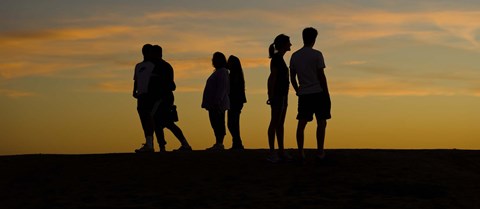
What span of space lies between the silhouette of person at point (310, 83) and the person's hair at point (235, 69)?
4.33 metres

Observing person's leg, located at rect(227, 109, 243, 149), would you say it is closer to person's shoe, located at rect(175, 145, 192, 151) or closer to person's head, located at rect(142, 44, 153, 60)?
person's shoe, located at rect(175, 145, 192, 151)

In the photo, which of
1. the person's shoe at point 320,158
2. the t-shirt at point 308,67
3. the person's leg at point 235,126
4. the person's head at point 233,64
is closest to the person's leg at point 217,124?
the person's leg at point 235,126

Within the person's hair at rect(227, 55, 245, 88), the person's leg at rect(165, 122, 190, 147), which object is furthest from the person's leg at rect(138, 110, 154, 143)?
the person's hair at rect(227, 55, 245, 88)

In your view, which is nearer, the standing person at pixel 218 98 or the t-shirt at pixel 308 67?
the t-shirt at pixel 308 67

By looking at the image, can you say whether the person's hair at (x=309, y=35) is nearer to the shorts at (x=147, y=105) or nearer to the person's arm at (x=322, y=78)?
the person's arm at (x=322, y=78)

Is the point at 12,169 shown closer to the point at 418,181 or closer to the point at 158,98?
the point at 158,98

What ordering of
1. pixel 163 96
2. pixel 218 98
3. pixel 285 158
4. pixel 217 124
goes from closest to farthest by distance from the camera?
pixel 285 158
pixel 163 96
pixel 218 98
pixel 217 124

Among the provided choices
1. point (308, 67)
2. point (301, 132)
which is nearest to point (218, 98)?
point (301, 132)

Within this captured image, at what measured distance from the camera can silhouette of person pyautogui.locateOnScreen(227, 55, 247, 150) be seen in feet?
58.6

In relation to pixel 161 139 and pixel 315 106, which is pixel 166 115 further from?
pixel 315 106

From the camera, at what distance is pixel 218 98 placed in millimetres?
17641

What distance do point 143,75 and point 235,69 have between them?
2299 mm

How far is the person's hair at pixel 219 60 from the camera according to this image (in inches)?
687

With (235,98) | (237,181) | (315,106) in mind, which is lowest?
(237,181)
